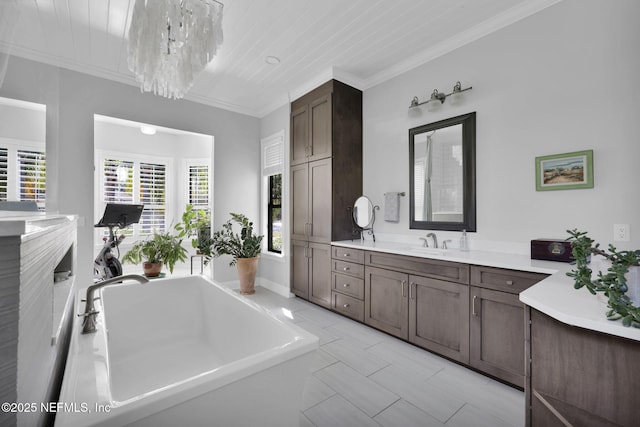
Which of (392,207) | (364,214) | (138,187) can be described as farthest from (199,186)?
(392,207)

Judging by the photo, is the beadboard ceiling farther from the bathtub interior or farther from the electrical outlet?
the bathtub interior

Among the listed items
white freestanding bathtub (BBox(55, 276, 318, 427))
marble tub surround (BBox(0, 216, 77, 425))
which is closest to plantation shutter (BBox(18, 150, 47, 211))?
marble tub surround (BBox(0, 216, 77, 425))

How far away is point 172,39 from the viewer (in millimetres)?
1966

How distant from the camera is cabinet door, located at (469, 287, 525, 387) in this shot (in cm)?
192

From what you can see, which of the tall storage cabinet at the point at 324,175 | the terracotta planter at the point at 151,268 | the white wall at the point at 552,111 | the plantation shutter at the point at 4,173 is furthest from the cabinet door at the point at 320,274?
the plantation shutter at the point at 4,173

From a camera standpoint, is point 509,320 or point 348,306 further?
point 348,306

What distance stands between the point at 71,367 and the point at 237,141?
3.86 meters

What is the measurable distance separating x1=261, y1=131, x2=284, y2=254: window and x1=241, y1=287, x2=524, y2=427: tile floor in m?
2.16

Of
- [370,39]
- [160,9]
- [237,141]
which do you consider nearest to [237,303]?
[160,9]

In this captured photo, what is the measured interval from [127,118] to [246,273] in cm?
246

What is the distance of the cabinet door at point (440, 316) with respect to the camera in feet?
7.30

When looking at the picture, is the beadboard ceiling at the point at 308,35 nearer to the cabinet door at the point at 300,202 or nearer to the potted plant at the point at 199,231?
the cabinet door at the point at 300,202

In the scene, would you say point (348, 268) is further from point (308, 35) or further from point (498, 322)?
point (308, 35)

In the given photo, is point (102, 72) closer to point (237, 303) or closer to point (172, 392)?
point (237, 303)
